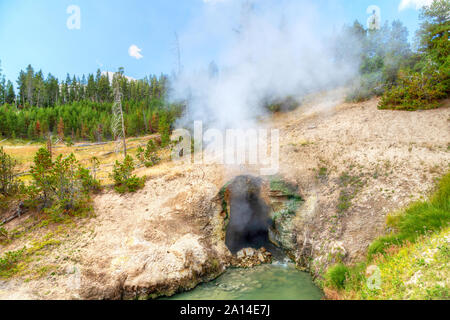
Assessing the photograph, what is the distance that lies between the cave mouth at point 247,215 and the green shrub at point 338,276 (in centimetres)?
705

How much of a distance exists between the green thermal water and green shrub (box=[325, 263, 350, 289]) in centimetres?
164

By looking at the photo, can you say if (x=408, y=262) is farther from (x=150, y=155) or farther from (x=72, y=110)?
(x=72, y=110)

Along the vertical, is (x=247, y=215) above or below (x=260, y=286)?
above

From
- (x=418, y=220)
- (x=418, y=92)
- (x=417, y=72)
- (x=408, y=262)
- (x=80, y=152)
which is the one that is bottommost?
(x=408, y=262)

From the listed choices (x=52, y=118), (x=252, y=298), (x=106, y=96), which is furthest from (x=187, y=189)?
(x=106, y=96)

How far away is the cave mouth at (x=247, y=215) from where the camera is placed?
17.0 m

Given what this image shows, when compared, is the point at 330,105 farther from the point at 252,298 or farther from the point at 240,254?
the point at 252,298

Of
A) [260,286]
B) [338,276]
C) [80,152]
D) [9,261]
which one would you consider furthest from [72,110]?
[338,276]

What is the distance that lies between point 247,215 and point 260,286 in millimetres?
6231

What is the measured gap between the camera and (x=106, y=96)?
8300 centimetres

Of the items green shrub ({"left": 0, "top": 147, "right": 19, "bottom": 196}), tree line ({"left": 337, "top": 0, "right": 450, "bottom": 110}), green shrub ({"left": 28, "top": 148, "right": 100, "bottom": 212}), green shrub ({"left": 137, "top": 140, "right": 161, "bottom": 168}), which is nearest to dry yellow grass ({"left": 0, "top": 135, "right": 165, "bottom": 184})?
green shrub ({"left": 137, "top": 140, "right": 161, "bottom": 168})

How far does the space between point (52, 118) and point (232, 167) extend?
189 feet

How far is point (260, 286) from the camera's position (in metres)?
12.2

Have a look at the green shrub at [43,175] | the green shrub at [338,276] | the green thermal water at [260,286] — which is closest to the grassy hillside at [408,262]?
the green shrub at [338,276]
